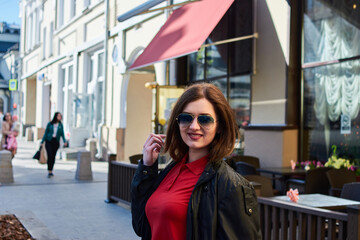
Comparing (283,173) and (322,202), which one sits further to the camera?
(283,173)

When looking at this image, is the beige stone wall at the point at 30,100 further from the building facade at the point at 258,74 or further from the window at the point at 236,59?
the window at the point at 236,59

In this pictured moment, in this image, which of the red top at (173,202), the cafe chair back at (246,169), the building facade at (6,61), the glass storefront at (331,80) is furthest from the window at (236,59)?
the building facade at (6,61)

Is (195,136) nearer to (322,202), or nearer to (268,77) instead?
(322,202)

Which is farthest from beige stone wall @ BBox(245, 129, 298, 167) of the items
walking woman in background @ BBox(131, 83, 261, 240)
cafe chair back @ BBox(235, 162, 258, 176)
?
walking woman in background @ BBox(131, 83, 261, 240)

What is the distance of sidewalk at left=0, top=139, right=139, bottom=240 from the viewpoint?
6430 mm

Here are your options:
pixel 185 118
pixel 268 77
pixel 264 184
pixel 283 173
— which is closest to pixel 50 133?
pixel 268 77

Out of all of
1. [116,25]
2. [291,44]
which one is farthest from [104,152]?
[291,44]

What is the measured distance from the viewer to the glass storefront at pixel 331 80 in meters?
7.67

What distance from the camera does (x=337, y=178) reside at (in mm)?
6480

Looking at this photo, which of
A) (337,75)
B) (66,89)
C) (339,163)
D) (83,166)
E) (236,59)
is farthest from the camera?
(66,89)

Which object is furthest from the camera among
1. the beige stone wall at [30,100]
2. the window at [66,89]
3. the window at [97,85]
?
the beige stone wall at [30,100]

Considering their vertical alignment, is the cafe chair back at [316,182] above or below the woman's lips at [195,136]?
below

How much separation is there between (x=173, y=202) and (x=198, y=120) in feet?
1.23

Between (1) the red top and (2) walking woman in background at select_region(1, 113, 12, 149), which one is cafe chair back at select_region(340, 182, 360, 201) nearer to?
(1) the red top
